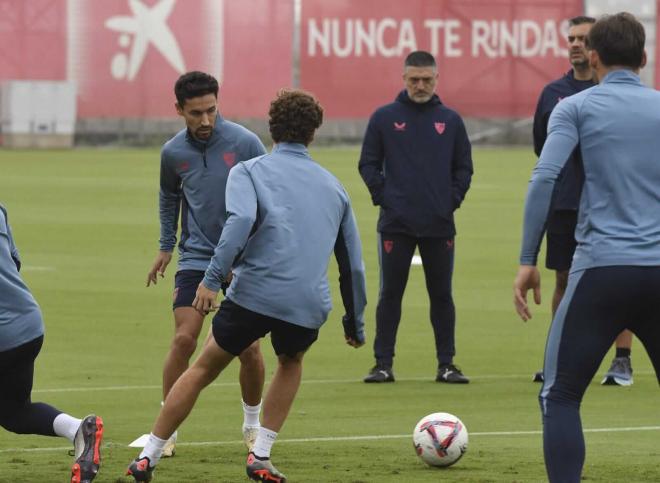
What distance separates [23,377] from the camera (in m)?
8.02

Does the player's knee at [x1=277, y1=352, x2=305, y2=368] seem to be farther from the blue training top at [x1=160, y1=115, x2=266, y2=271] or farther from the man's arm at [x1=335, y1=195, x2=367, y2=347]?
the blue training top at [x1=160, y1=115, x2=266, y2=271]

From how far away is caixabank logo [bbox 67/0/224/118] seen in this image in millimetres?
41094

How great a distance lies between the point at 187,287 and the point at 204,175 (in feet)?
2.02

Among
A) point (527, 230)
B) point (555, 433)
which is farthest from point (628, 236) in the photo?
point (555, 433)

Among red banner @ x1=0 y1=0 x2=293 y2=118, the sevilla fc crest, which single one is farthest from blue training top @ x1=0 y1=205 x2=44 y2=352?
red banner @ x1=0 y1=0 x2=293 y2=118

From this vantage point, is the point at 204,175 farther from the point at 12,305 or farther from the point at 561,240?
the point at 561,240

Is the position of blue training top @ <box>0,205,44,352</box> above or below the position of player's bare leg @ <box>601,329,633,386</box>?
above

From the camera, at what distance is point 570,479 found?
689cm

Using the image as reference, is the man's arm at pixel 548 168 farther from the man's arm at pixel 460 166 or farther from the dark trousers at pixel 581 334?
the man's arm at pixel 460 166

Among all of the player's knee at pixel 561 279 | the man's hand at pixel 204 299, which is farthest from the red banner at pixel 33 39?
the man's hand at pixel 204 299

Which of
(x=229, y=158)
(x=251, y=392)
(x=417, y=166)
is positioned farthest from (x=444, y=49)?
(x=251, y=392)

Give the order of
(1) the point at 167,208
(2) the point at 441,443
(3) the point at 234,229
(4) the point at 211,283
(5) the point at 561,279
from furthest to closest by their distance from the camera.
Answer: (5) the point at 561,279 → (1) the point at 167,208 → (2) the point at 441,443 → (4) the point at 211,283 → (3) the point at 234,229

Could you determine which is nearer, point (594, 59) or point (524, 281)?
point (524, 281)

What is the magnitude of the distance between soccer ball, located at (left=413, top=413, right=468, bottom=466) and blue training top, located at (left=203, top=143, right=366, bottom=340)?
3.43 feet
